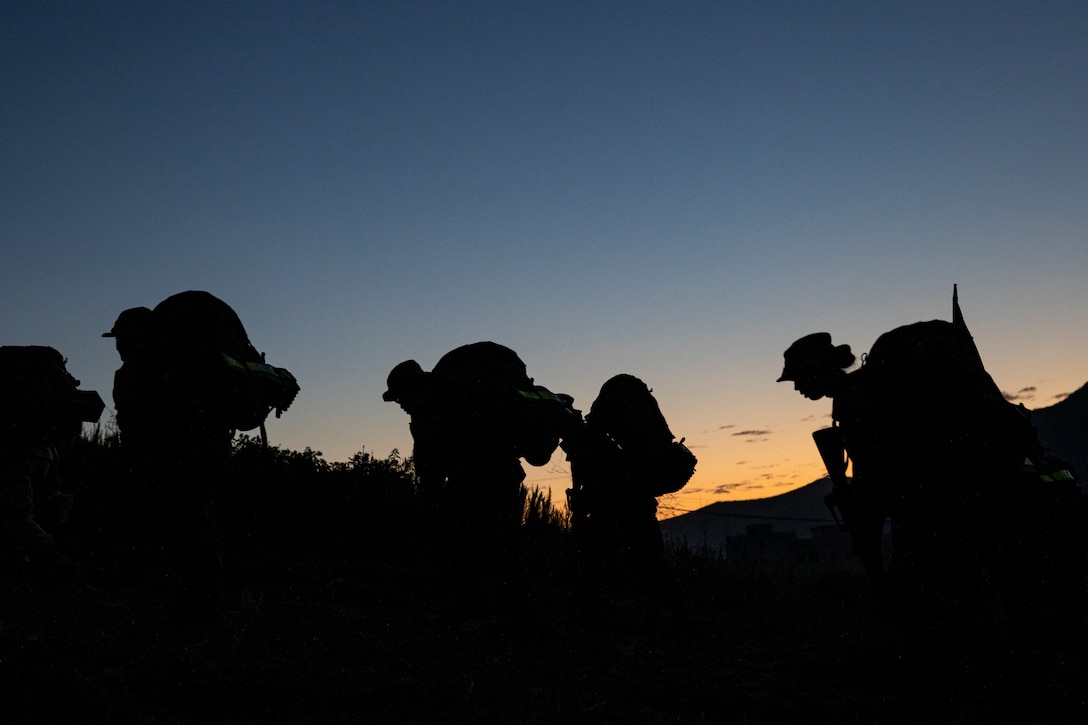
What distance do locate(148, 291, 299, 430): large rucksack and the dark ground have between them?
973 millimetres

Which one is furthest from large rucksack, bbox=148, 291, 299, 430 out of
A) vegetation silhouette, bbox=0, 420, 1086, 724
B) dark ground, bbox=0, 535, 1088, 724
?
dark ground, bbox=0, 535, 1088, 724

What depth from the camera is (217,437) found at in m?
4.12

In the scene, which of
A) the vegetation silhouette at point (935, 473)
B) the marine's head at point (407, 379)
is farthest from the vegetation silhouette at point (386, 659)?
the marine's head at point (407, 379)

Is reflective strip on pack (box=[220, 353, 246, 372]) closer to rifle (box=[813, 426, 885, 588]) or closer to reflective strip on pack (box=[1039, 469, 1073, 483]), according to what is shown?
rifle (box=[813, 426, 885, 588])

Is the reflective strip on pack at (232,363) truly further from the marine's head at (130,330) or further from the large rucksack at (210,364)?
the marine's head at (130,330)

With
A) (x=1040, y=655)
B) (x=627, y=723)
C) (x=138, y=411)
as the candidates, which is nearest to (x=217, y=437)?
(x=138, y=411)

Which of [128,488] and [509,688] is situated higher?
[128,488]

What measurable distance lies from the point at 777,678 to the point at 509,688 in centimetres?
181

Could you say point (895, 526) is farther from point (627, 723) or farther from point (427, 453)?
point (427, 453)

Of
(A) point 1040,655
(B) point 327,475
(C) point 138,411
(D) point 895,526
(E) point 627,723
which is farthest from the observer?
(B) point 327,475

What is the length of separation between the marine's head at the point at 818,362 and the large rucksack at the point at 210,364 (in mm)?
3794

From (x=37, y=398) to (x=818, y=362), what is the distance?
528cm

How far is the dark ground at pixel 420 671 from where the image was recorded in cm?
264

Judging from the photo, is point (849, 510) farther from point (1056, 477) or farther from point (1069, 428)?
point (1069, 428)
